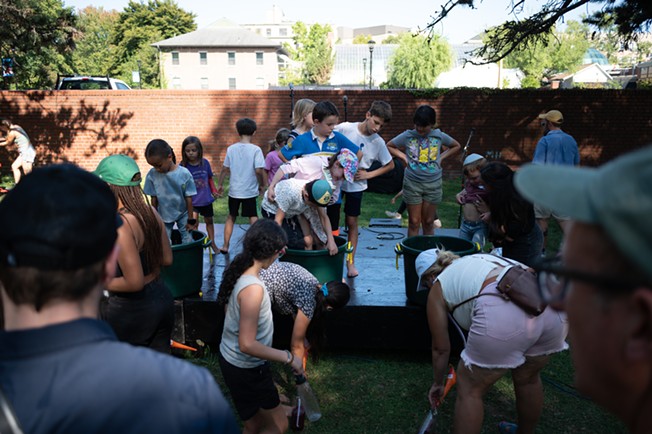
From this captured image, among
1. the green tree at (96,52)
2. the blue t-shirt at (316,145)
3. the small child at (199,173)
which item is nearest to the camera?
the blue t-shirt at (316,145)

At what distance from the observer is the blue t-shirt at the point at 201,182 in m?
5.75

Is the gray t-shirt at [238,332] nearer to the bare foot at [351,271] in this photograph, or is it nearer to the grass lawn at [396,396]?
the grass lawn at [396,396]

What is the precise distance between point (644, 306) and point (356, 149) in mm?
4290

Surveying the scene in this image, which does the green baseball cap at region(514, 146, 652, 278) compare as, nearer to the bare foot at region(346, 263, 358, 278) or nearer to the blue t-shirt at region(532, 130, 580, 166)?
the bare foot at region(346, 263, 358, 278)

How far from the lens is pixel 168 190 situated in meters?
5.00

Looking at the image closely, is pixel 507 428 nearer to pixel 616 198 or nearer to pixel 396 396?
pixel 396 396

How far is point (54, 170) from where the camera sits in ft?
3.60

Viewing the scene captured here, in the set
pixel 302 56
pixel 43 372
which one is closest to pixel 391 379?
pixel 43 372

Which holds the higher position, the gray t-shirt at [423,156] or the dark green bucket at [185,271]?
the gray t-shirt at [423,156]

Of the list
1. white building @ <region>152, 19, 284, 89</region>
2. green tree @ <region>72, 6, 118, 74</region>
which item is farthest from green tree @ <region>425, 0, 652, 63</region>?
white building @ <region>152, 19, 284, 89</region>

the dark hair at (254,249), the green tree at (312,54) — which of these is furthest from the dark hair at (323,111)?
the green tree at (312,54)

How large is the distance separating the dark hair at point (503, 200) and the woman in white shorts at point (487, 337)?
0.45 meters

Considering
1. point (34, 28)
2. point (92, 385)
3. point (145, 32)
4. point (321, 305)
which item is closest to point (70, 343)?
point (92, 385)

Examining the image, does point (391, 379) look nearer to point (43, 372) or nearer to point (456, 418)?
point (456, 418)
